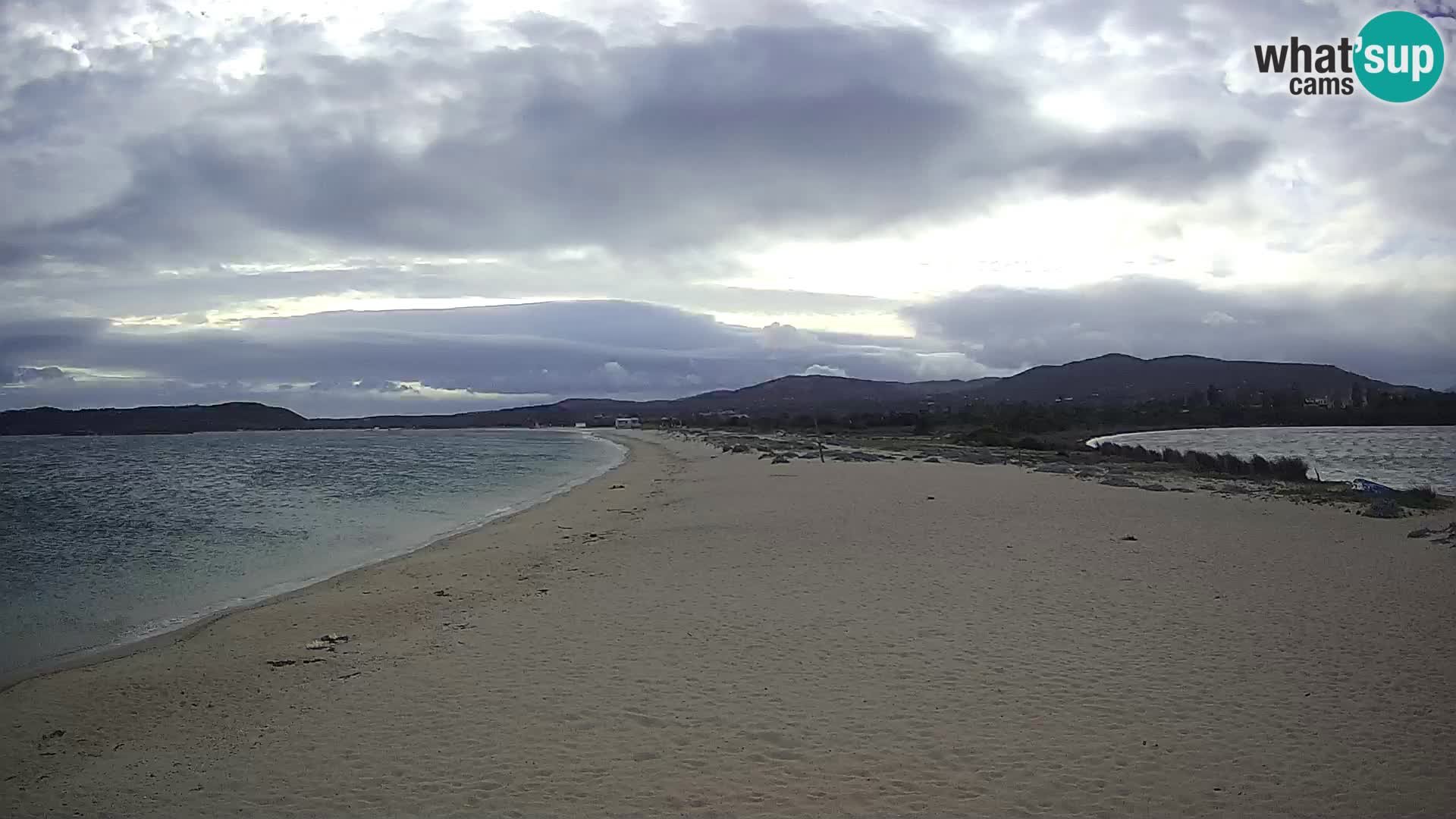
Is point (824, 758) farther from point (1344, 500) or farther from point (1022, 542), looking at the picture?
point (1344, 500)

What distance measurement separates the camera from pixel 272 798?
5.62m

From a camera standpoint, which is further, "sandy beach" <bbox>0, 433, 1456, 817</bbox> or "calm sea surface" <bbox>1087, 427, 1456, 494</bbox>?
"calm sea surface" <bbox>1087, 427, 1456, 494</bbox>

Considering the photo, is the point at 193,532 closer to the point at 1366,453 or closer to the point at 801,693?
the point at 801,693

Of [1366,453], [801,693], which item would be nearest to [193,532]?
[801,693]

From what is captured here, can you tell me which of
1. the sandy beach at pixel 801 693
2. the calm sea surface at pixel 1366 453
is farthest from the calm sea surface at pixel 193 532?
the calm sea surface at pixel 1366 453

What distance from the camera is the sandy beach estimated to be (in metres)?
5.43

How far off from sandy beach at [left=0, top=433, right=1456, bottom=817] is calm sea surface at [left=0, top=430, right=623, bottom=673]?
2105 millimetres

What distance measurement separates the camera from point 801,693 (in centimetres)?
710

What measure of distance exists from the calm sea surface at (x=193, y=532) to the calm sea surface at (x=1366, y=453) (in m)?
31.3

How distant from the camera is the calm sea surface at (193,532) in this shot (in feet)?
40.1

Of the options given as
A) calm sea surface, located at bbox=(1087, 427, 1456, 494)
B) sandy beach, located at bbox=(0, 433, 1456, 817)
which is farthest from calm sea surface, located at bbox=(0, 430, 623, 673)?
calm sea surface, located at bbox=(1087, 427, 1456, 494)

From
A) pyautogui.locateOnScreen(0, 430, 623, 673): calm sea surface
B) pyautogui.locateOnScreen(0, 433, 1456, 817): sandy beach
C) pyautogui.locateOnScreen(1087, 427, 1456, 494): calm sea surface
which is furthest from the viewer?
pyautogui.locateOnScreen(1087, 427, 1456, 494): calm sea surface

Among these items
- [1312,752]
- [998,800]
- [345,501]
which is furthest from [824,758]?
[345,501]

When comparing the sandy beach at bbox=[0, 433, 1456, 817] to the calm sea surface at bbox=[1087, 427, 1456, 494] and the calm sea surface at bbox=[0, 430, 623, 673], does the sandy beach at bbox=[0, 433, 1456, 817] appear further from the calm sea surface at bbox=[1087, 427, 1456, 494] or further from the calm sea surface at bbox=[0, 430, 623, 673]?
the calm sea surface at bbox=[1087, 427, 1456, 494]
